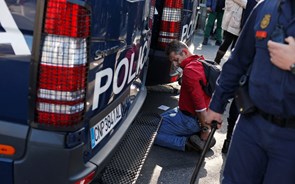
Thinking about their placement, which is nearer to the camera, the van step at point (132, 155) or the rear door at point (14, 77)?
the rear door at point (14, 77)

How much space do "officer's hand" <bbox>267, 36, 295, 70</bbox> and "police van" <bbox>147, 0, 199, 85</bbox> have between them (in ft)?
7.48

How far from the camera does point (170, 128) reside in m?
3.52

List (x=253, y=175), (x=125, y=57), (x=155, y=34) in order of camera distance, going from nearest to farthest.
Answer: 1. (x=253, y=175)
2. (x=125, y=57)
3. (x=155, y=34)

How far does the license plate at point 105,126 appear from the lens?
202 cm

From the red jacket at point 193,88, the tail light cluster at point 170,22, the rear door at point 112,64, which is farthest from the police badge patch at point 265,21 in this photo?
the tail light cluster at point 170,22

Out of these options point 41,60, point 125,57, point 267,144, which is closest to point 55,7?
point 41,60

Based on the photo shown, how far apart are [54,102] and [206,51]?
7.22 m

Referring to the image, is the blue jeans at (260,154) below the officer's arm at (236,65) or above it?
below

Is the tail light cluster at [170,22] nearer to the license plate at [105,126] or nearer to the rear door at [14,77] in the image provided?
the license plate at [105,126]

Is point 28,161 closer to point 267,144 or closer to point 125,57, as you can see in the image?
point 125,57

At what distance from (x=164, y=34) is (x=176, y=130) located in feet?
3.53

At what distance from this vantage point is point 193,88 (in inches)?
130

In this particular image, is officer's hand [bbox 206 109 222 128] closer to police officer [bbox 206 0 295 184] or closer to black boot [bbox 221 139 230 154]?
police officer [bbox 206 0 295 184]

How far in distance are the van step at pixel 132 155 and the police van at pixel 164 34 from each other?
0.64 m
